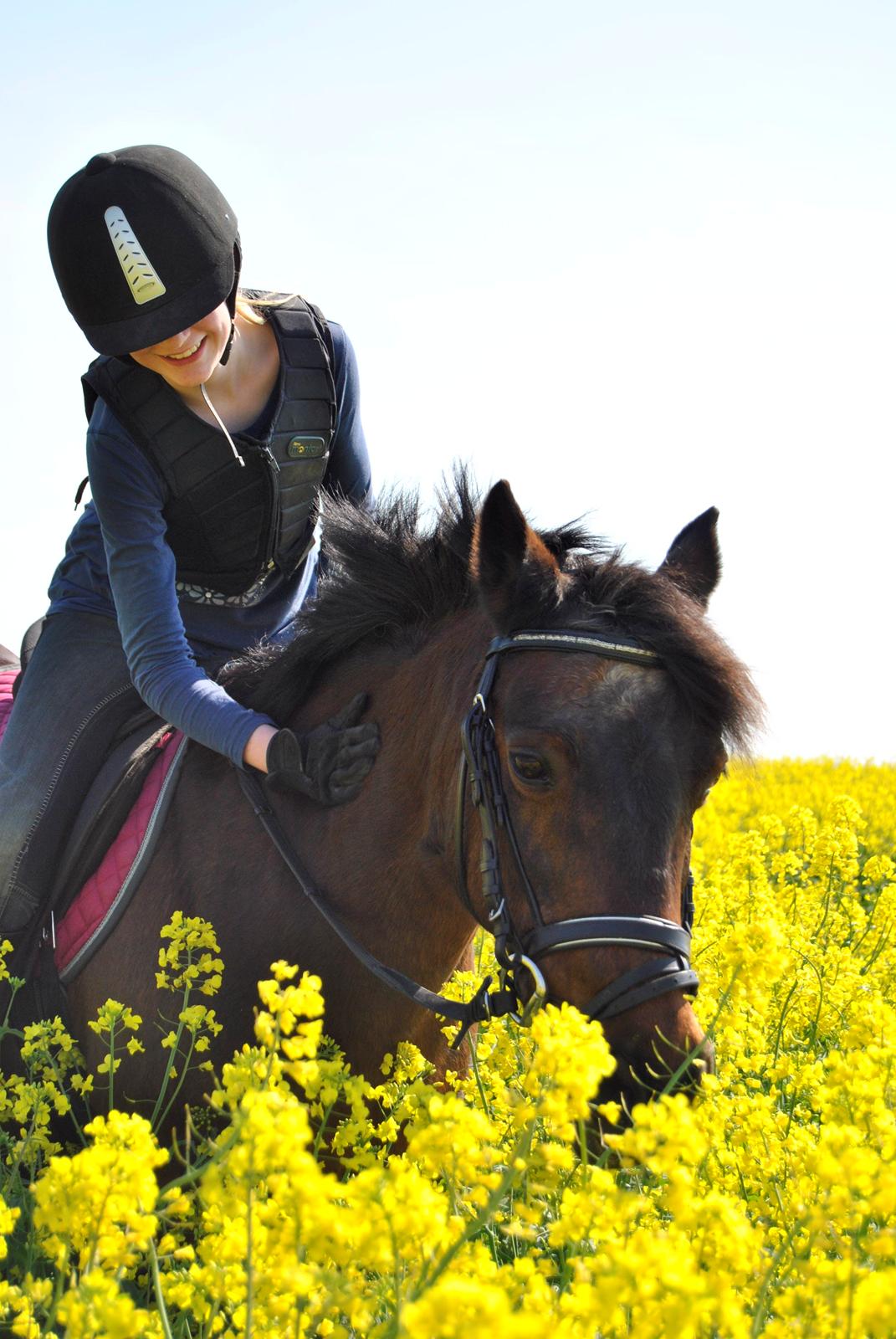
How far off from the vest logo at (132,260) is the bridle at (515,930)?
1.60 m

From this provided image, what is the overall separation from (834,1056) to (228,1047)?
1850 millimetres

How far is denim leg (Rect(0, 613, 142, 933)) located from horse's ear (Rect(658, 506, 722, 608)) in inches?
80.0

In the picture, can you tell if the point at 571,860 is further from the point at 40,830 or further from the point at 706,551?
the point at 40,830

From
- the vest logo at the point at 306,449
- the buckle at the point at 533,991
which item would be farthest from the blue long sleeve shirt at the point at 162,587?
the buckle at the point at 533,991

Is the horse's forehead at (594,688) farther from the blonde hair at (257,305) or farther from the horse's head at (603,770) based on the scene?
the blonde hair at (257,305)

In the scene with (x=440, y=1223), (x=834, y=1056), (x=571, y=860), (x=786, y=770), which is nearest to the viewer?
(x=440, y=1223)

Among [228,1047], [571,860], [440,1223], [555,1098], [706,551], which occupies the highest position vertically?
[706,551]

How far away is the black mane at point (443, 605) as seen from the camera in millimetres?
3055

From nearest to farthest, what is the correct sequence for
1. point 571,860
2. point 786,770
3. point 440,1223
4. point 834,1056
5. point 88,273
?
point 440,1223 < point 834,1056 < point 571,860 < point 88,273 < point 786,770

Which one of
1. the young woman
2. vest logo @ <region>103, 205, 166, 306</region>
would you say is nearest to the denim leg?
the young woman

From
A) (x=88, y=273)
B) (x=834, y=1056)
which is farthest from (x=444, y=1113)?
(x=88, y=273)

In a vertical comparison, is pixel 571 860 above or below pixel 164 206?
below

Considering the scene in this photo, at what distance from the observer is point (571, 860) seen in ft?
9.34

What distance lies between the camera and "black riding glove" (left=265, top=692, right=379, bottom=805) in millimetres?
3602
